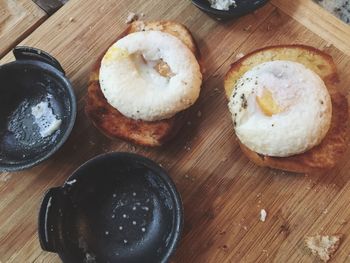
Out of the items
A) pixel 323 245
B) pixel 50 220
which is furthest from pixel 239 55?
pixel 50 220

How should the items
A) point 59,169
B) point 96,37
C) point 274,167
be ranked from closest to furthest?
point 274,167 < point 59,169 < point 96,37

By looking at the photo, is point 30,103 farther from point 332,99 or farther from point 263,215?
point 332,99

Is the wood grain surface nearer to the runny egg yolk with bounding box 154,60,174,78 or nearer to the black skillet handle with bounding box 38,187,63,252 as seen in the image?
the runny egg yolk with bounding box 154,60,174,78

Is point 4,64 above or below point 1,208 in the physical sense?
above

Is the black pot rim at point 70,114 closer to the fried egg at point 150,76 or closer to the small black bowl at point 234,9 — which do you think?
the fried egg at point 150,76

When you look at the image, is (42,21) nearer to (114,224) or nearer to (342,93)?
(114,224)

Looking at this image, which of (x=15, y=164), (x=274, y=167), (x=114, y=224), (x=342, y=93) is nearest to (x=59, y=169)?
(x=15, y=164)

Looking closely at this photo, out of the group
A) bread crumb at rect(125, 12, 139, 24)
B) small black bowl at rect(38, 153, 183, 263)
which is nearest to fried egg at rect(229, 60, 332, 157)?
small black bowl at rect(38, 153, 183, 263)
